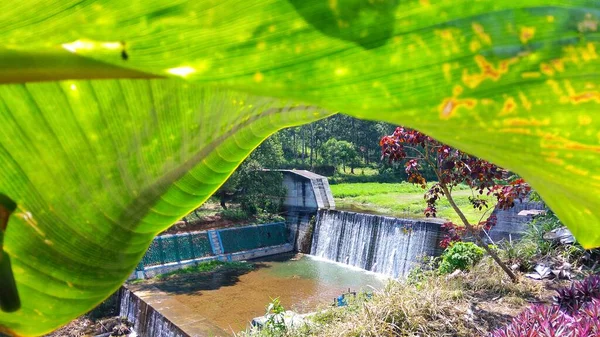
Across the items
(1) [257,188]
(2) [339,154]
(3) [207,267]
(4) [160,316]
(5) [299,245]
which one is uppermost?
(2) [339,154]

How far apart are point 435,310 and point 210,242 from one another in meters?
8.66

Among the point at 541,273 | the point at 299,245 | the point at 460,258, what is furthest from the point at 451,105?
the point at 299,245

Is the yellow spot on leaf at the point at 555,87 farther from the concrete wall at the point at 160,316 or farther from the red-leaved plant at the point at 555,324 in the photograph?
the concrete wall at the point at 160,316

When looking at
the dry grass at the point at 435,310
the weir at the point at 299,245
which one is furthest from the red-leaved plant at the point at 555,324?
the weir at the point at 299,245

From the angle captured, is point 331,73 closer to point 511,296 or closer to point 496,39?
point 496,39

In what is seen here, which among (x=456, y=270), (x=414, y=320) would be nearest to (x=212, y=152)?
(x=414, y=320)

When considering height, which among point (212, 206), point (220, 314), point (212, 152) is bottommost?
point (220, 314)

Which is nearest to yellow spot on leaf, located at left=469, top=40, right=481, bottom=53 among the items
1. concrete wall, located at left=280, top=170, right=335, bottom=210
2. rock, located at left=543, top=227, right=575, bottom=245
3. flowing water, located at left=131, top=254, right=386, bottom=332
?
rock, located at left=543, top=227, right=575, bottom=245

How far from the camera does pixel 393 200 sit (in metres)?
17.6

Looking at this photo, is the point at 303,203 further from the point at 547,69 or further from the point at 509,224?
the point at 547,69

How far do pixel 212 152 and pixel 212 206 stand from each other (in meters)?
15.3

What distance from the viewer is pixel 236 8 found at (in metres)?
0.29

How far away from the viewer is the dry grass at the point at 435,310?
4.12m

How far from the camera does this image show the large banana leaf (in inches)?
10.2
